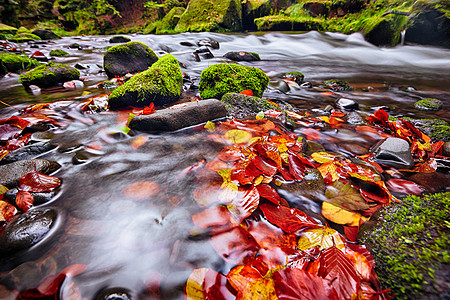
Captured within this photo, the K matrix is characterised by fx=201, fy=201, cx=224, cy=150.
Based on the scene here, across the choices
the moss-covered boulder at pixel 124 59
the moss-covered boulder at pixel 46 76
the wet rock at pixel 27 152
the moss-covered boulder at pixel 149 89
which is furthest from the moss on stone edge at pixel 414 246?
the moss-covered boulder at pixel 46 76

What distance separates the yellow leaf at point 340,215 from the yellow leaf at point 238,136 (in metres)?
1.22

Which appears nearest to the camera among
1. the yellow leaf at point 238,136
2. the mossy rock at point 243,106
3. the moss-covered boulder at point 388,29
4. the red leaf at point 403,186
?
the red leaf at point 403,186

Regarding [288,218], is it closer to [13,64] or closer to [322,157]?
[322,157]

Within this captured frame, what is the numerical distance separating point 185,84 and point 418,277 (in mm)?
5318

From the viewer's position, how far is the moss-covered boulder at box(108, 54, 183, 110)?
3.44 m

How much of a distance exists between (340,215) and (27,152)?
3169 millimetres

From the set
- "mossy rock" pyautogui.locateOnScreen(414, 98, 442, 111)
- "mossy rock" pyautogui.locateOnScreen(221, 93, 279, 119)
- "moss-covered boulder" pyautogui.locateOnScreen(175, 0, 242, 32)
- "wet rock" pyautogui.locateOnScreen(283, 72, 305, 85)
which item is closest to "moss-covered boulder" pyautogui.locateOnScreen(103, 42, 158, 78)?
"mossy rock" pyautogui.locateOnScreen(221, 93, 279, 119)

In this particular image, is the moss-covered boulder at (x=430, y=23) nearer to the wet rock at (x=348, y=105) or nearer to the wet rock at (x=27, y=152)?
the wet rock at (x=348, y=105)

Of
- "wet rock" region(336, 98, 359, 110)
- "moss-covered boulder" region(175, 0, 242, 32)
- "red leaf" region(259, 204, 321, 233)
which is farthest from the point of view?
"moss-covered boulder" region(175, 0, 242, 32)

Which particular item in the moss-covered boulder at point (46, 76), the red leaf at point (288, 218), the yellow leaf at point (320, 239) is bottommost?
the yellow leaf at point (320, 239)

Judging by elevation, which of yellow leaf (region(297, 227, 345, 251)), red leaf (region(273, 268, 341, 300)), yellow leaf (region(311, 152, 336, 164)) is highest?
red leaf (region(273, 268, 341, 300))

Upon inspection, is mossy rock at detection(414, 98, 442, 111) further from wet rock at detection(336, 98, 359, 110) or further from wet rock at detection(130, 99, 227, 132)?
wet rock at detection(130, 99, 227, 132)

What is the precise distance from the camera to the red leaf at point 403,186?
1.82 m

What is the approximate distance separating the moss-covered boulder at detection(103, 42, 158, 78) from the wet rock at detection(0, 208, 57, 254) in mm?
4977
